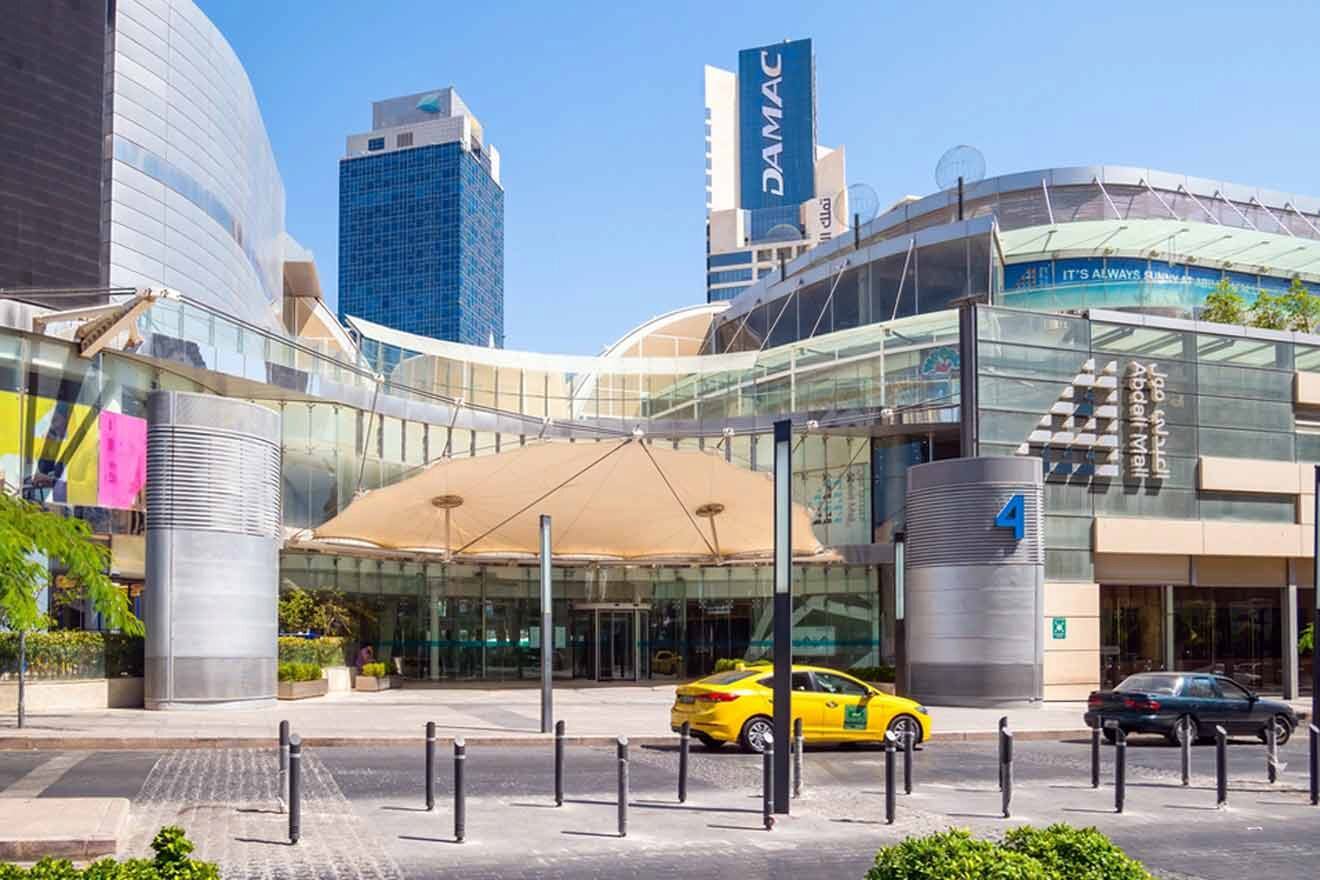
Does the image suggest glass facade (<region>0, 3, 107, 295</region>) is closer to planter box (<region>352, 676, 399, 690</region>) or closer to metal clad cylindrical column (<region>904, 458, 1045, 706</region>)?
planter box (<region>352, 676, 399, 690</region>)

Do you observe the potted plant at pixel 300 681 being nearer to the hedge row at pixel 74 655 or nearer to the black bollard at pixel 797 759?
the hedge row at pixel 74 655

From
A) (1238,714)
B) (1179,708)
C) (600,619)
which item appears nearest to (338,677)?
(600,619)

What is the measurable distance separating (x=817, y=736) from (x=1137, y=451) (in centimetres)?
1924

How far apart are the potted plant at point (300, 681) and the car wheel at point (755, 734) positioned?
1514cm

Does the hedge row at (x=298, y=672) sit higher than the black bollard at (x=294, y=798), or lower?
lower

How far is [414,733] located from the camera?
25484 millimetres

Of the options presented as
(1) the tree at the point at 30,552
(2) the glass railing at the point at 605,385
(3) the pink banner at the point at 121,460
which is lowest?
(1) the tree at the point at 30,552

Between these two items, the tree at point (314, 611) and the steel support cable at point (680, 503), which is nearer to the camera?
the steel support cable at point (680, 503)

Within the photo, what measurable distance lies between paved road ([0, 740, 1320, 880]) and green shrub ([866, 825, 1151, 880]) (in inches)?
224

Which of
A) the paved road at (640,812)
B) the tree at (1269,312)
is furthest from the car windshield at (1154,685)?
the tree at (1269,312)

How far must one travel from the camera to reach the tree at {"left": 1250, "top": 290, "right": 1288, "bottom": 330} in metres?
50.7

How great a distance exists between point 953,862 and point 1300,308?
5067 cm

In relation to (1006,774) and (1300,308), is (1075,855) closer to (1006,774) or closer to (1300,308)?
(1006,774)

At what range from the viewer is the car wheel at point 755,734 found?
2356cm
